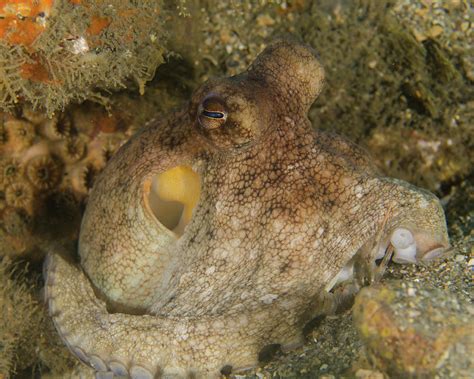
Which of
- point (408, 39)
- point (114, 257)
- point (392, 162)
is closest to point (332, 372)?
point (114, 257)

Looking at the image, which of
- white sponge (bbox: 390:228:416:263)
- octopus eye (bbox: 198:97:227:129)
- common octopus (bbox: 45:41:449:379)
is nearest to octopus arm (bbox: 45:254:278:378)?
common octopus (bbox: 45:41:449:379)

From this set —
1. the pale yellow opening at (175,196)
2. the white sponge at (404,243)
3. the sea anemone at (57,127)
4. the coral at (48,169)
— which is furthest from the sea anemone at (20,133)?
the white sponge at (404,243)

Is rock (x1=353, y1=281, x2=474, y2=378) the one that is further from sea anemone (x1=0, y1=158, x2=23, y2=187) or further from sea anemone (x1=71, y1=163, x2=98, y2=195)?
sea anemone (x1=0, y1=158, x2=23, y2=187)

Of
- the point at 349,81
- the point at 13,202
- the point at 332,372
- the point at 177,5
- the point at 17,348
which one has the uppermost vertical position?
the point at 177,5

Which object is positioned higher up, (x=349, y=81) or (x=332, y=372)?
(x=349, y=81)

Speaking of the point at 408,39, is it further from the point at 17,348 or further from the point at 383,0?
the point at 17,348

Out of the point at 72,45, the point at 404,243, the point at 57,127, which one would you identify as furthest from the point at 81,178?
the point at 404,243

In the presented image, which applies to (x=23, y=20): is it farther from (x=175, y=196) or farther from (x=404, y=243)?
(x=404, y=243)
